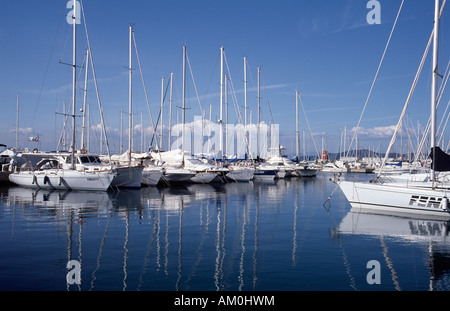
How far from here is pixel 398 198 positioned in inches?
861

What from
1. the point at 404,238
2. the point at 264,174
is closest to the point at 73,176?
the point at 404,238

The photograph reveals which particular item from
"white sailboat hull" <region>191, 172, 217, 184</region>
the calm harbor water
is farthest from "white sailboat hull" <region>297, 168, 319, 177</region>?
the calm harbor water

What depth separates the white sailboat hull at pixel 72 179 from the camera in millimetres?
33219

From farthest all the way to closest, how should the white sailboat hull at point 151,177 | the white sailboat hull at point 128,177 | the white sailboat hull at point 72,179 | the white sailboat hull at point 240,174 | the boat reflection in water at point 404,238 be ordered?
the white sailboat hull at point 240,174 → the white sailboat hull at point 151,177 → the white sailboat hull at point 128,177 → the white sailboat hull at point 72,179 → the boat reflection in water at point 404,238

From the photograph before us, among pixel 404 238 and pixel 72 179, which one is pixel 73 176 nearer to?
pixel 72 179

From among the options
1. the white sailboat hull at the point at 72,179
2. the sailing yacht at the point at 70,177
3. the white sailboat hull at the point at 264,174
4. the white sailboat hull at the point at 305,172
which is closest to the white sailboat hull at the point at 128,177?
the sailing yacht at the point at 70,177

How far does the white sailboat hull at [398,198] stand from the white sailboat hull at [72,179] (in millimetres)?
19449

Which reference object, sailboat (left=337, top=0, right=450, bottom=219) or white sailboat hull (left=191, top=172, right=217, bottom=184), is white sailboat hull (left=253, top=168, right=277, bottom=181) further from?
sailboat (left=337, top=0, right=450, bottom=219)

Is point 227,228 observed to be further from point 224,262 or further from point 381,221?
point 381,221

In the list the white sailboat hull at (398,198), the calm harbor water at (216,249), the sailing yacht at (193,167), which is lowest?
the calm harbor water at (216,249)

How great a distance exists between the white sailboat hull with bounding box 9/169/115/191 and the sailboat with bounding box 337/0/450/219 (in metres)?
20.1

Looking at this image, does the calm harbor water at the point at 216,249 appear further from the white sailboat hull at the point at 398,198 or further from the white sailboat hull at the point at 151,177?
the white sailboat hull at the point at 151,177

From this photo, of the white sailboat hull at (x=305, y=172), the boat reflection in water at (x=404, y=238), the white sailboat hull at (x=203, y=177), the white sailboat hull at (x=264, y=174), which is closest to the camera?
the boat reflection in water at (x=404, y=238)
